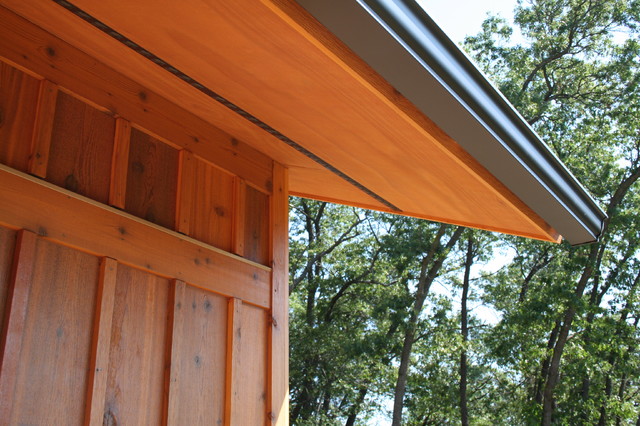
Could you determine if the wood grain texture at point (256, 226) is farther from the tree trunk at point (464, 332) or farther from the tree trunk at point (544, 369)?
the tree trunk at point (544, 369)

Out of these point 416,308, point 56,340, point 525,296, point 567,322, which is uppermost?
point 525,296

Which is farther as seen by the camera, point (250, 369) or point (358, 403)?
point (358, 403)

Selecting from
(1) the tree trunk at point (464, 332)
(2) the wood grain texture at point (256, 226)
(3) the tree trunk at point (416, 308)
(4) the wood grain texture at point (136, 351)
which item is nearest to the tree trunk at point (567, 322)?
(1) the tree trunk at point (464, 332)

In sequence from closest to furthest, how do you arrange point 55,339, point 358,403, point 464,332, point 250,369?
1. point 55,339
2. point 250,369
3. point 358,403
4. point 464,332

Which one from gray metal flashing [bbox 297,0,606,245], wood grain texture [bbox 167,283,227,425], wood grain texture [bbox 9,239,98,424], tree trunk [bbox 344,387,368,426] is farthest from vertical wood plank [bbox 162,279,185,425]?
tree trunk [bbox 344,387,368,426]

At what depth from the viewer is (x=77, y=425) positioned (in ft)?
6.37

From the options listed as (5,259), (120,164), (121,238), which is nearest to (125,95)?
(120,164)

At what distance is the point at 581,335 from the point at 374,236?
20.3 ft

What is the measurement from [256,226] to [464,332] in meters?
14.3

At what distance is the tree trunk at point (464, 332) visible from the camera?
15.1 meters

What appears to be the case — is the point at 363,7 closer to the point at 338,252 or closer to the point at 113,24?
the point at 113,24

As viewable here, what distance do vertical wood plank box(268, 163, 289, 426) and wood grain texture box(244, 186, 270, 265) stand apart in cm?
4

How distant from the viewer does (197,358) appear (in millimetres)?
2473

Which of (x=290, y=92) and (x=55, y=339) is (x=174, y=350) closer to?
(x=55, y=339)
